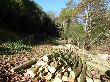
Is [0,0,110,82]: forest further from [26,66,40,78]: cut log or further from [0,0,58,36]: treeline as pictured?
[26,66,40,78]: cut log

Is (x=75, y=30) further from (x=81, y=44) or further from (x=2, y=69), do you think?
(x=2, y=69)

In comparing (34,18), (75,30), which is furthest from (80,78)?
(34,18)

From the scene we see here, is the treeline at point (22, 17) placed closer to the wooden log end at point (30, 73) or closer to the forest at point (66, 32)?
the forest at point (66, 32)

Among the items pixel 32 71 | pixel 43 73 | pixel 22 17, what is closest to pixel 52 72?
pixel 43 73

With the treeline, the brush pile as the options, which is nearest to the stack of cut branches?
the brush pile

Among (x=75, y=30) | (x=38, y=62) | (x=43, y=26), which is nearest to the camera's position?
(x=38, y=62)

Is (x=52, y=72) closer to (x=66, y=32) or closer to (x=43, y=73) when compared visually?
(x=43, y=73)

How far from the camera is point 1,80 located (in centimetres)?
947

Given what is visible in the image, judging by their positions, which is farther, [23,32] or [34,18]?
[34,18]

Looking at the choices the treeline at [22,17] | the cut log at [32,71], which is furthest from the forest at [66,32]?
the cut log at [32,71]

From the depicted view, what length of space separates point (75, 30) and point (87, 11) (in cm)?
262

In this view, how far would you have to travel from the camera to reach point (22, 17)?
115 ft

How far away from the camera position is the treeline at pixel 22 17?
32250mm

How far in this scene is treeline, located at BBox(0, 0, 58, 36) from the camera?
32.2 m
